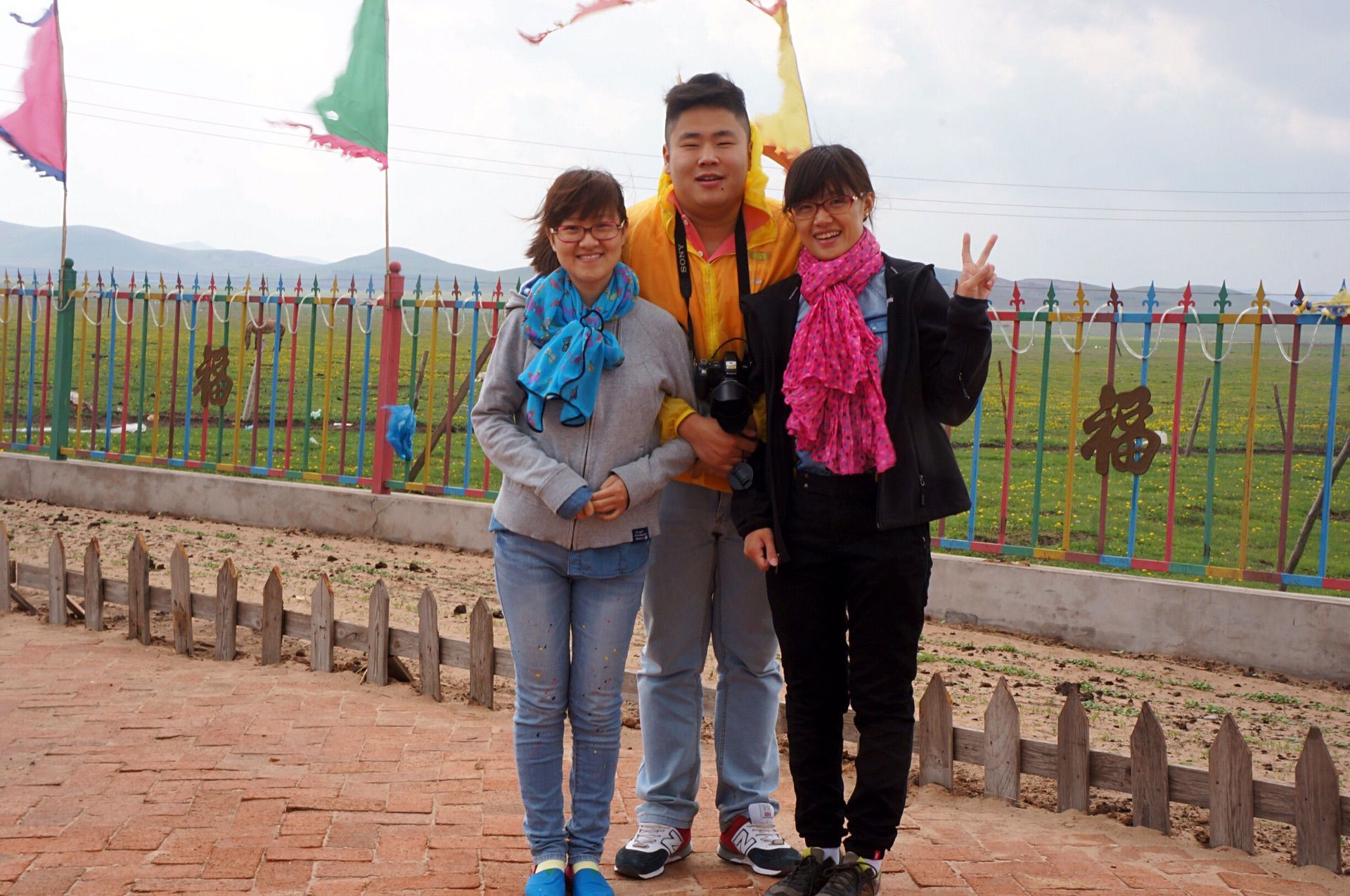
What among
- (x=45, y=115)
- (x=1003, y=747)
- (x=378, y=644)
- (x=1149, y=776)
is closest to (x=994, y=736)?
(x=1003, y=747)

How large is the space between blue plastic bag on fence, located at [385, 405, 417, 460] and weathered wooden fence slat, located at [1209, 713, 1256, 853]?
5.15 meters

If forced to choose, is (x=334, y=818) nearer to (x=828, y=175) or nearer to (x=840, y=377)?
(x=840, y=377)

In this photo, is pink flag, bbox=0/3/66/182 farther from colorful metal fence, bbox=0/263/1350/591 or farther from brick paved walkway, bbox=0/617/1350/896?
brick paved walkway, bbox=0/617/1350/896

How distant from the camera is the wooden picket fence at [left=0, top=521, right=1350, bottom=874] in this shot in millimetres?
3260

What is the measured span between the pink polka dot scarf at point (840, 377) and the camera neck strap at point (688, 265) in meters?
0.27

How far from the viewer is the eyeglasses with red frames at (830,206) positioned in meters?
2.61

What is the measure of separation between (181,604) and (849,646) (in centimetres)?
368

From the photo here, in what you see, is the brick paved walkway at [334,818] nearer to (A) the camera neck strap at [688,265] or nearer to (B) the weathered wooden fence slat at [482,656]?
(B) the weathered wooden fence slat at [482,656]

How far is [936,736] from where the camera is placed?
12.4 feet

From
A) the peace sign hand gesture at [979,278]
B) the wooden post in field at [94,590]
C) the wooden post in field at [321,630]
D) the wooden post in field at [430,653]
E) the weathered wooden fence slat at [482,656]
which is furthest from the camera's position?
the wooden post in field at [94,590]

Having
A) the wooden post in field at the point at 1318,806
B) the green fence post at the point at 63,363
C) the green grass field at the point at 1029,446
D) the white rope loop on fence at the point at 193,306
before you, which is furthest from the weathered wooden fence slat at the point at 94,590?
the green fence post at the point at 63,363

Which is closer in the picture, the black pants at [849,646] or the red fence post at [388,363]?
the black pants at [849,646]

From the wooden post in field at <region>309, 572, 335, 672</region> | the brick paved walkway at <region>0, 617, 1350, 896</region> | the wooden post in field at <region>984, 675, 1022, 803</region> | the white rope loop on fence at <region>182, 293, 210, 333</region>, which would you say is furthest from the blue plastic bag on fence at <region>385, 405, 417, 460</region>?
the wooden post in field at <region>984, 675, 1022, 803</region>

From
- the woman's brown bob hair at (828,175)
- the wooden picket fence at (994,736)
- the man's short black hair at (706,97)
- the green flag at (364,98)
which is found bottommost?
the wooden picket fence at (994,736)
